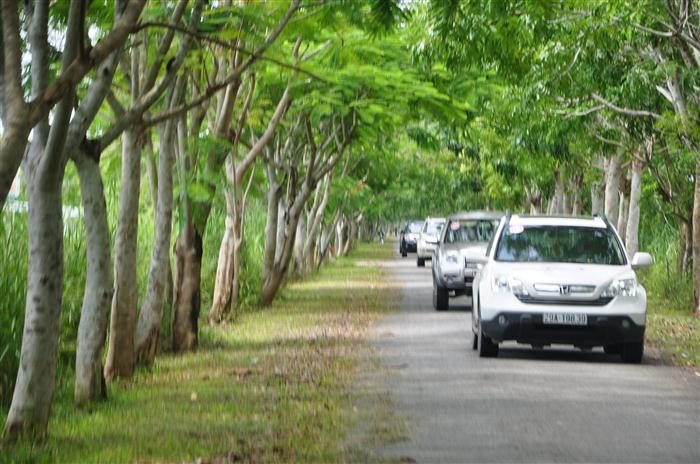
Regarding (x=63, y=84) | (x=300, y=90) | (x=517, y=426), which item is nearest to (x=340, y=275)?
(x=300, y=90)

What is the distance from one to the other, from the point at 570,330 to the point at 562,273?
0.64 metres

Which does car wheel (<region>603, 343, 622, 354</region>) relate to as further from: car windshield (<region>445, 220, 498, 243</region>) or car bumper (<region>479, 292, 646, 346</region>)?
car windshield (<region>445, 220, 498, 243</region>)

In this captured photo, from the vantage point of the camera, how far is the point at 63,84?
7590 millimetres

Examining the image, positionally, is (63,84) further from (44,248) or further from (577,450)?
(577,450)

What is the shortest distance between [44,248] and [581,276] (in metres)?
7.44

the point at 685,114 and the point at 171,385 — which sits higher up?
the point at 685,114

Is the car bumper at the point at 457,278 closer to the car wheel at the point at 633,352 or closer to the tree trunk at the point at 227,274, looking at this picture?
the tree trunk at the point at 227,274

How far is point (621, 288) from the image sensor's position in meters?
15.6

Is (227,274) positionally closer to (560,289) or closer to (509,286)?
(509,286)

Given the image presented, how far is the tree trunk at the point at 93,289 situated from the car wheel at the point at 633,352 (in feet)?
21.0

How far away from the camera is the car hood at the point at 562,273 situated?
1556 centimetres

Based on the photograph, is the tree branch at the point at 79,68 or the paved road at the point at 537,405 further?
the paved road at the point at 537,405

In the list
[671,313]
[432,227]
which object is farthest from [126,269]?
[432,227]

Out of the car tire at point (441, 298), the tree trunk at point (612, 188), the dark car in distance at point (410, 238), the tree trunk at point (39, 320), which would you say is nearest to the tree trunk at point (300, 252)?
the tree trunk at point (612, 188)
